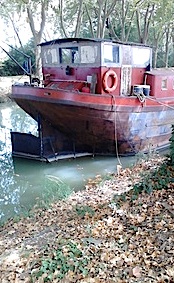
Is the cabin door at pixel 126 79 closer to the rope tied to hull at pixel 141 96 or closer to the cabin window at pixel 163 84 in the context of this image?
the rope tied to hull at pixel 141 96

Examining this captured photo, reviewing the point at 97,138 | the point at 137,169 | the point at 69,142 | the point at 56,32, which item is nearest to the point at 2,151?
the point at 69,142

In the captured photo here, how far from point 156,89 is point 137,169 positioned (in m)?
3.91

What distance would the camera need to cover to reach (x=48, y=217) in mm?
5551

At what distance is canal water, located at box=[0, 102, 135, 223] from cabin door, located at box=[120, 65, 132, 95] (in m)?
1.96

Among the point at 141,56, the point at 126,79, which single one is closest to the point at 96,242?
the point at 126,79

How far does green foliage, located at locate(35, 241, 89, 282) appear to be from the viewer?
3.55 m

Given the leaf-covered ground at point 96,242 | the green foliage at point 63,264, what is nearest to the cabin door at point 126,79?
the leaf-covered ground at point 96,242

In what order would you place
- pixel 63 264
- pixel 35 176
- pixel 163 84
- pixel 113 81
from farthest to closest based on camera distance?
pixel 163 84 < pixel 113 81 < pixel 35 176 < pixel 63 264

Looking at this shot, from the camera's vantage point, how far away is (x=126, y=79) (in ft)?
33.9

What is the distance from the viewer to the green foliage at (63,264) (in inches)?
140

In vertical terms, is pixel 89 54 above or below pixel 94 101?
above

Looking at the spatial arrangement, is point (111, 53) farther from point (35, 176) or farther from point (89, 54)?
point (35, 176)

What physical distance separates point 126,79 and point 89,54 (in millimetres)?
1429

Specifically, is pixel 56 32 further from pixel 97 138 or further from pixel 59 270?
pixel 59 270
